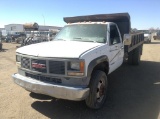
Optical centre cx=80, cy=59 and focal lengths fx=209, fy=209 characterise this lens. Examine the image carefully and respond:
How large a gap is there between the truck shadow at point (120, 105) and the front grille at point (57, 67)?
1.04 m

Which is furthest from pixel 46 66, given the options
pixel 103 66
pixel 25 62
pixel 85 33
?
pixel 85 33

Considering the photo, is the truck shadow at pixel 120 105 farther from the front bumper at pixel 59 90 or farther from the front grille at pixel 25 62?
the front grille at pixel 25 62

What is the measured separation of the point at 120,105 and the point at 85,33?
7.02 feet

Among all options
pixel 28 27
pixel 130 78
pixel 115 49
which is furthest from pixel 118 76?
pixel 28 27

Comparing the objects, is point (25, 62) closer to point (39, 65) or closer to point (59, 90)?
point (39, 65)

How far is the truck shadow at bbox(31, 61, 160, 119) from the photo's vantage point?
461 cm

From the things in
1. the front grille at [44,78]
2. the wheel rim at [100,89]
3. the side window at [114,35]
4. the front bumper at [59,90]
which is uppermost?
the side window at [114,35]

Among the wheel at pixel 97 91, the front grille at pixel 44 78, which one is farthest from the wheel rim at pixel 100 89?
the front grille at pixel 44 78

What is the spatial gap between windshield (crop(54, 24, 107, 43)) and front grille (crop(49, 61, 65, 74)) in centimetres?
160

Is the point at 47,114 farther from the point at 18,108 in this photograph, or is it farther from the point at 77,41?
the point at 77,41

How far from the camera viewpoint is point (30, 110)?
4875 millimetres

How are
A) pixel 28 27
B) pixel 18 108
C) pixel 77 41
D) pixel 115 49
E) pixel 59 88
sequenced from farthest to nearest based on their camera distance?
pixel 28 27 < pixel 115 49 < pixel 77 41 < pixel 18 108 < pixel 59 88

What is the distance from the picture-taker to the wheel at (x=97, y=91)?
176 inches

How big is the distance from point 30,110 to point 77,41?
2114 mm
